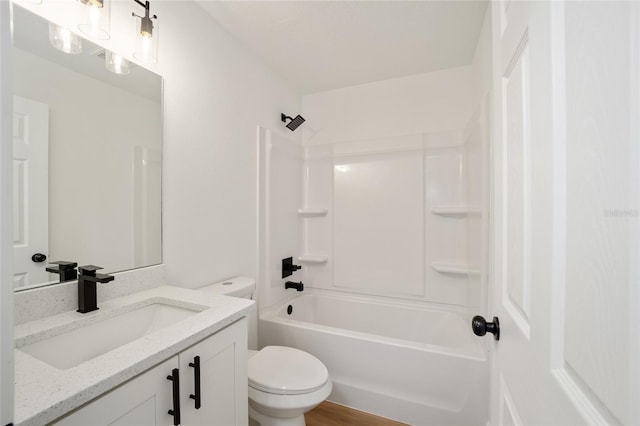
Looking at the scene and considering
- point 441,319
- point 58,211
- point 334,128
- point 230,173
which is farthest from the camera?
point 334,128

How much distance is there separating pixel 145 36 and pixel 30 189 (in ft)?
2.65

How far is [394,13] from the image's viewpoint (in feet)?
5.08

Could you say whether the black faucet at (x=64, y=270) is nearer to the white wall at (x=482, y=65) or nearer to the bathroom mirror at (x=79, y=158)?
the bathroom mirror at (x=79, y=158)

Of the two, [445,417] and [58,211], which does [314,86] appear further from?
[445,417]

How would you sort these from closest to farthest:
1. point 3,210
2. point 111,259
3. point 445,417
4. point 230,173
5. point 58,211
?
point 3,210 < point 58,211 < point 111,259 < point 445,417 < point 230,173

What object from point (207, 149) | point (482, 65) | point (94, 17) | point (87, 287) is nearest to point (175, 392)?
point (87, 287)

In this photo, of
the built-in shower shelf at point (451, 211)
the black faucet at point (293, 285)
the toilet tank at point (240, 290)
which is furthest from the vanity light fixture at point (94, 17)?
the built-in shower shelf at point (451, 211)

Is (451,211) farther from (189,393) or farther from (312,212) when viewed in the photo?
(189,393)

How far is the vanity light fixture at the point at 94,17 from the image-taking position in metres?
0.99

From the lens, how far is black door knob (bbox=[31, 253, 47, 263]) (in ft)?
2.91

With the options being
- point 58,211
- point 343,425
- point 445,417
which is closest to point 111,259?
point 58,211

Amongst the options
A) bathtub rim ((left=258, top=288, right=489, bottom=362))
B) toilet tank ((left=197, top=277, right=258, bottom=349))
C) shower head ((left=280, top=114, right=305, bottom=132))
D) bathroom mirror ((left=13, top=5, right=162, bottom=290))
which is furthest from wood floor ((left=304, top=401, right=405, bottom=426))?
shower head ((left=280, top=114, right=305, bottom=132))

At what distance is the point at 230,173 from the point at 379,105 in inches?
60.1

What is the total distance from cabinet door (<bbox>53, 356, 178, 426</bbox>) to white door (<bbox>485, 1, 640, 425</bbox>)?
2.94 feet
